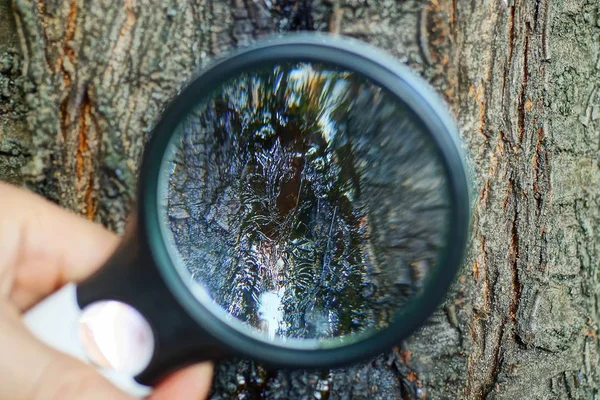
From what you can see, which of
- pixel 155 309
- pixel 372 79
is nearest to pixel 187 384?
pixel 155 309

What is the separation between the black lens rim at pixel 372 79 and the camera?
922mm

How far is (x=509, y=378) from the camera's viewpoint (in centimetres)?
131

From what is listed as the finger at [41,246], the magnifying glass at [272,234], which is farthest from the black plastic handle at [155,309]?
the finger at [41,246]

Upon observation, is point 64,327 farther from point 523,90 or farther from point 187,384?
point 523,90

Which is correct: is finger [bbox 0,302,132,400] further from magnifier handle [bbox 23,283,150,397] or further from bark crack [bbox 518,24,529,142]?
bark crack [bbox 518,24,529,142]

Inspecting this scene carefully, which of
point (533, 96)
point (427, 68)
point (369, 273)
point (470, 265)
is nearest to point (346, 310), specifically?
point (369, 273)

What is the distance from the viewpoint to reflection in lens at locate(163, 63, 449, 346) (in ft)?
3.24

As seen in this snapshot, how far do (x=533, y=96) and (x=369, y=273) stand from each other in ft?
1.60

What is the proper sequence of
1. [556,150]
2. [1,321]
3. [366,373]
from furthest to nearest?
[556,150]
[366,373]
[1,321]

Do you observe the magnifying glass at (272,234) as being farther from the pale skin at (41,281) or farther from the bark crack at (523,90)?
the bark crack at (523,90)

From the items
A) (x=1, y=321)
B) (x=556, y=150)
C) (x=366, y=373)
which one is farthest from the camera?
(x=556, y=150)

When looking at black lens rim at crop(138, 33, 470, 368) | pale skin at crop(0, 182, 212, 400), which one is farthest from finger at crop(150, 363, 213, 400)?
black lens rim at crop(138, 33, 470, 368)

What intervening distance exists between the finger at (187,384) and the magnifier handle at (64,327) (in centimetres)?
3

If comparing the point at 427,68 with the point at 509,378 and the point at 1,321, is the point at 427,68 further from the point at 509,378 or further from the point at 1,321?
the point at 1,321
